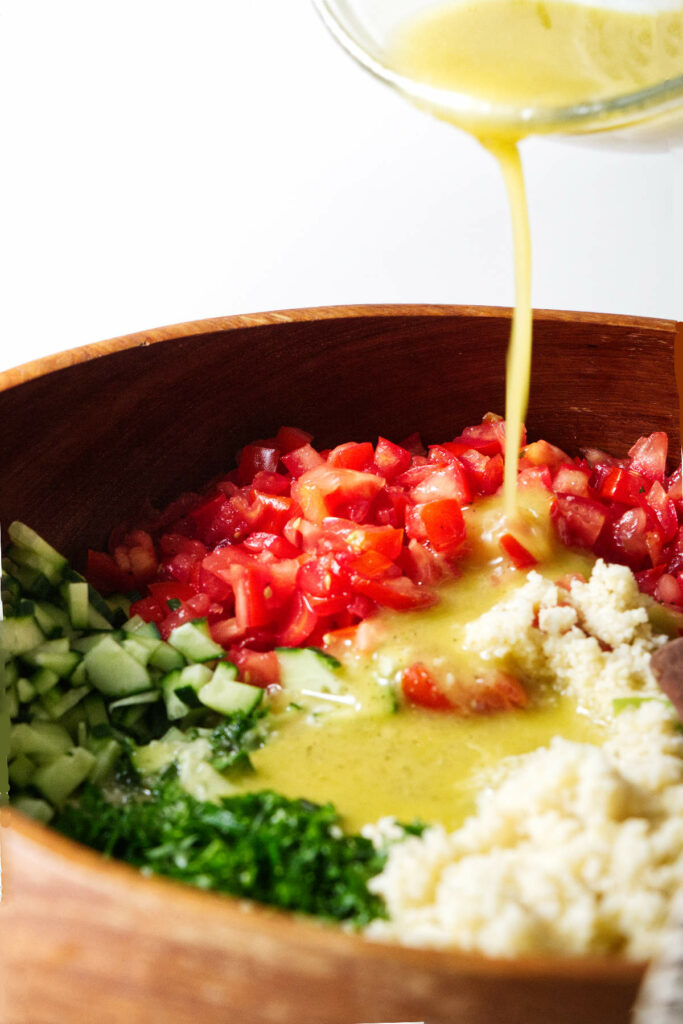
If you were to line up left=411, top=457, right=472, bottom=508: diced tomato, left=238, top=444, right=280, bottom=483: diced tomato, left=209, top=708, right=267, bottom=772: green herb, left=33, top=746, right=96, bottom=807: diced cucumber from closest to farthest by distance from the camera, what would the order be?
left=33, top=746, right=96, bottom=807: diced cucumber → left=209, top=708, right=267, bottom=772: green herb → left=411, top=457, right=472, bottom=508: diced tomato → left=238, top=444, right=280, bottom=483: diced tomato

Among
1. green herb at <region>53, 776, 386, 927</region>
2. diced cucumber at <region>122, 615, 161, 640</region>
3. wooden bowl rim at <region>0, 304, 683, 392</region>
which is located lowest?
green herb at <region>53, 776, 386, 927</region>

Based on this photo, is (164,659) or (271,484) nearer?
(164,659)

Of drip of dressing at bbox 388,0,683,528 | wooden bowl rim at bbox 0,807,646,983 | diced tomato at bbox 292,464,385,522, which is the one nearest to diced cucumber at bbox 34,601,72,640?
diced tomato at bbox 292,464,385,522

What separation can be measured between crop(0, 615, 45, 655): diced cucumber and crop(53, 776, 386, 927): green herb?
0.46m

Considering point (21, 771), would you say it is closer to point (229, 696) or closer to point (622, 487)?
point (229, 696)

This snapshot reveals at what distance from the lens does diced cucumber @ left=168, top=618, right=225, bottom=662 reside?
307 centimetres

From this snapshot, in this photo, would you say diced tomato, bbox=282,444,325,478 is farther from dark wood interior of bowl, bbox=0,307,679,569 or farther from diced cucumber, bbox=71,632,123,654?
diced cucumber, bbox=71,632,123,654

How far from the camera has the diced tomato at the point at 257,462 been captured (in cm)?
382

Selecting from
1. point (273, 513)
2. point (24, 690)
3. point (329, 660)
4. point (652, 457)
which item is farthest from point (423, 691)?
point (652, 457)

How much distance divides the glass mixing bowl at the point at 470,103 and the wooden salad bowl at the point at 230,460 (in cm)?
106

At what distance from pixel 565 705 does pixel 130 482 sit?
1.61 metres

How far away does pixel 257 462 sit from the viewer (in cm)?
383

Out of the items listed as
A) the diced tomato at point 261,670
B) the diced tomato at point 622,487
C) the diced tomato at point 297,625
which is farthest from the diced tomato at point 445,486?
the diced tomato at point 261,670

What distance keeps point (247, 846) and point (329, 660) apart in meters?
0.78
